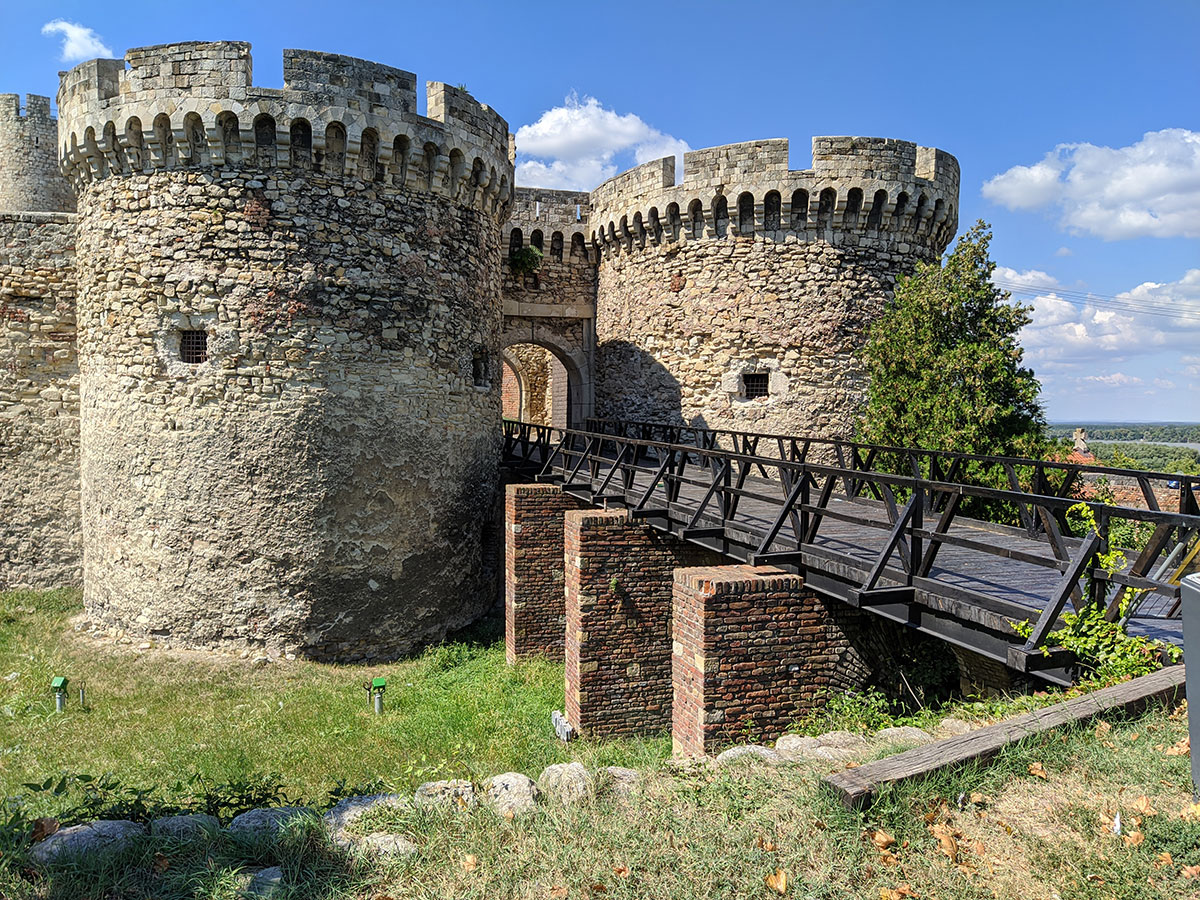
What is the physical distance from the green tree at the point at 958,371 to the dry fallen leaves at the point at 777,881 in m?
9.67

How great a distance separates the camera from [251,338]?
10438 mm

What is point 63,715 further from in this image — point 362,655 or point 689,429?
point 689,429

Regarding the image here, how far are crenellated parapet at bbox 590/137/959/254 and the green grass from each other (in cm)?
877

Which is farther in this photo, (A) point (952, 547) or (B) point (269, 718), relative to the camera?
(B) point (269, 718)

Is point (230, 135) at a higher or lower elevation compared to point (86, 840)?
higher

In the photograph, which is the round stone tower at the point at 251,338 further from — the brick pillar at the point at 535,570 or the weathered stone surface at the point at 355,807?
the weathered stone surface at the point at 355,807

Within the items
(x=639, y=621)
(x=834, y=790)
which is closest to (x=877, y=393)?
(x=639, y=621)

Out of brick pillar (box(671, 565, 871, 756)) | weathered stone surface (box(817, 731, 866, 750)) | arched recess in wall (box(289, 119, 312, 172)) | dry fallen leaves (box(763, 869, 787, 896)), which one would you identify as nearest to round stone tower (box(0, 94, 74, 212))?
arched recess in wall (box(289, 119, 312, 172))

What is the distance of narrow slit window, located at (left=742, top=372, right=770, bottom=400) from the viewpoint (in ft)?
47.6

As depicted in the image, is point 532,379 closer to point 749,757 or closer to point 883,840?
point 749,757

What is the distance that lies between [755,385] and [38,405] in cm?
1237

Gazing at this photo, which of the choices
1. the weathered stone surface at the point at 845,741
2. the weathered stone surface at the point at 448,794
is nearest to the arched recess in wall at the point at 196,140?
the weathered stone surface at the point at 448,794

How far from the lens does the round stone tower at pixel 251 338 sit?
10375mm

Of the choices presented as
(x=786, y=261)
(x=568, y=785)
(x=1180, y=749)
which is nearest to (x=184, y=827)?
(x=568, y=785)
